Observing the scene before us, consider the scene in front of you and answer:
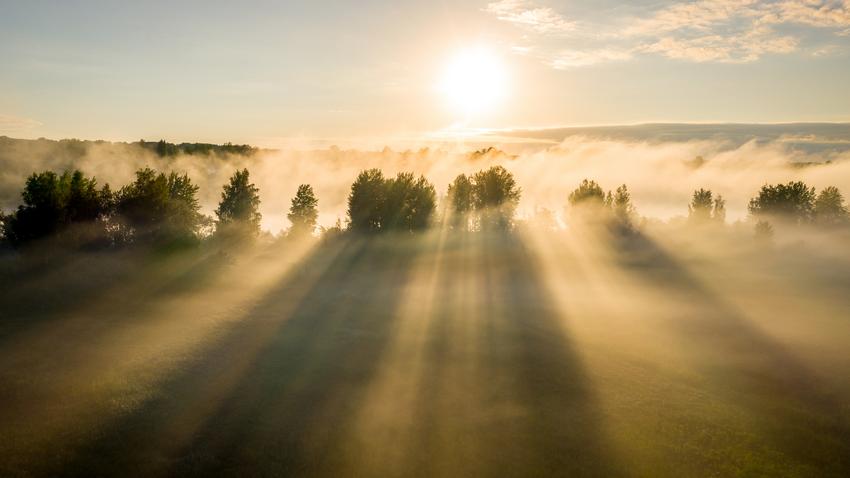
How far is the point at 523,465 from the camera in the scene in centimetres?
2878

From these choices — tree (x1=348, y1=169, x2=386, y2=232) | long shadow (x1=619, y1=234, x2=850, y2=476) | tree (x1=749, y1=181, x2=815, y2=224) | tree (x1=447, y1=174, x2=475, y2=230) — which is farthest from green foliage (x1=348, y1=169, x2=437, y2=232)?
tree (x1=749, y1=181, x2=815, y2=224)

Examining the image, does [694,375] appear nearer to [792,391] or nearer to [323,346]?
[792,391]

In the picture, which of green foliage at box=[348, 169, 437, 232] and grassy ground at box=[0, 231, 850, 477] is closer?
grassy ground at box=[0, 231, 850, 477]

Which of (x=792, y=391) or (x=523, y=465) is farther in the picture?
(x=792, y=391)

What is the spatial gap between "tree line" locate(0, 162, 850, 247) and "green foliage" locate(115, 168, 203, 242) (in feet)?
0.43

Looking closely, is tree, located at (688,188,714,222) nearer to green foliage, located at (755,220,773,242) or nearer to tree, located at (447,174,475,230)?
green foliage, located at (755,220,773,242)

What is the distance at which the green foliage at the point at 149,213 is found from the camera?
6625 centimetres

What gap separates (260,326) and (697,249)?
326ft

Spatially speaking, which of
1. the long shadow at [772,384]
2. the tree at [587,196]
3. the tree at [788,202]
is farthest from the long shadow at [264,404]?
the tree at [788,202]

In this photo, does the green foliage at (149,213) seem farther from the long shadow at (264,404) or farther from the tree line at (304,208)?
the long shadow at (264,404)

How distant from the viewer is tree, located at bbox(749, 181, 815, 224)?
406 ft

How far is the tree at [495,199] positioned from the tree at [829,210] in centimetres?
7827

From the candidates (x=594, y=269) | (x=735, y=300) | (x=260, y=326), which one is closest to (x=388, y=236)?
(x=594, y=269)

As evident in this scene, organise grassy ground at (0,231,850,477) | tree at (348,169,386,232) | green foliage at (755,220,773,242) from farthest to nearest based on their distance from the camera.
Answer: green foliage at (755,220,773,242) → tree at (348,169,386,232) → grassy ground at (0,231,850,477)
